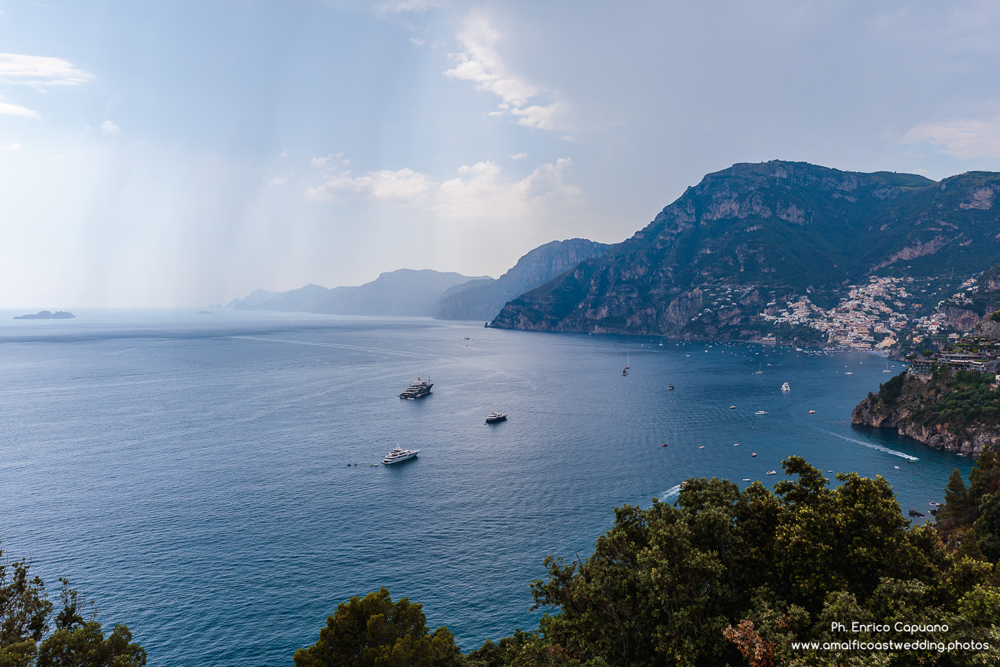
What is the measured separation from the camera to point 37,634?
2398 centimetres

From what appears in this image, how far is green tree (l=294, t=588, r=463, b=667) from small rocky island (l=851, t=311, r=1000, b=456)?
106480 mm

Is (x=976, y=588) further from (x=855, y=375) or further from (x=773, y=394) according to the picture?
(x=855, y=375)

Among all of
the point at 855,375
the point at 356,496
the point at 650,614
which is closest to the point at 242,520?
the point at 356,496

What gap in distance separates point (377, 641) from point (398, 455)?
58.2m

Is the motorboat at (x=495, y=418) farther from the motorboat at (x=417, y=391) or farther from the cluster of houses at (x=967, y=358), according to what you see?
the cluster of houses at (x=967, y=358)

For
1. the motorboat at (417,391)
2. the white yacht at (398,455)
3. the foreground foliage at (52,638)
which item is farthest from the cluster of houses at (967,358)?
the foreground foliage at (52,638)

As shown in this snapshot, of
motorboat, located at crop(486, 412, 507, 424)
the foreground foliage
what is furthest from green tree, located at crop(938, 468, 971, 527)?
motorboat, located at crop(486, 412, 507, 424)

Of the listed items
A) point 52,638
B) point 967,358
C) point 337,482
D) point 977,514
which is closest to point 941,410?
point 967,358

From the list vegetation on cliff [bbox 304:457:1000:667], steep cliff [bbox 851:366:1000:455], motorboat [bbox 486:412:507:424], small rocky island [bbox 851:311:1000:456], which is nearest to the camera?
vegetation on cliff [bbox 304:457:1000:667]

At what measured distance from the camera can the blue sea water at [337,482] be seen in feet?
145

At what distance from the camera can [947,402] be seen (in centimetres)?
9225

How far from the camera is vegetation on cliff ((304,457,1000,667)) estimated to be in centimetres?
1711

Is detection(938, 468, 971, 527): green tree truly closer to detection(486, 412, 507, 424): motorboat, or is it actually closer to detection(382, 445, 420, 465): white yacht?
detection(382, 445, 420, 465): white yacht

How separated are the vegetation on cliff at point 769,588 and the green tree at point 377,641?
10.2 inches
